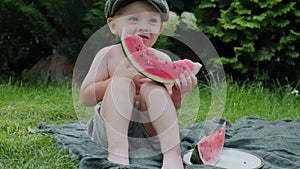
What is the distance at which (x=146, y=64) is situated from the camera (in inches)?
95.7

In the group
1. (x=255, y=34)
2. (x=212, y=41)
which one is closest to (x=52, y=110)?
(x=212, y=41)

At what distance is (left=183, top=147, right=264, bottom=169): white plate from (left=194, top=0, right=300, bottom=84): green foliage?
253cm

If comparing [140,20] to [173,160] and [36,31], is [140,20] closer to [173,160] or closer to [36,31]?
[173,160]

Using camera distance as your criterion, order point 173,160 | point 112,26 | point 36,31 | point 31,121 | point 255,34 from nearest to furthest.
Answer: point 173,160 → point 112,26 → point 31,121 → point 255,34 → point 36,31

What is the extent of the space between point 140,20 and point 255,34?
2831 mm

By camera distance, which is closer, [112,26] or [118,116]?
[118,116]

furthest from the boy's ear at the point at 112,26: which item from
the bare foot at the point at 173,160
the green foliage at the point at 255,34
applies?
the green foliage at the point at 255,34

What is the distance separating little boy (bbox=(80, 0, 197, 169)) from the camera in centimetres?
242

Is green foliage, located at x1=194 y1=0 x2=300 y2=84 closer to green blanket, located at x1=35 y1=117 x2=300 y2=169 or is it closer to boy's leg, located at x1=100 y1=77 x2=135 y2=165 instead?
green blanket, located at x1=35 y1=117 x2=300 y2=169

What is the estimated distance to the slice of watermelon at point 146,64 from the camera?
2410mm

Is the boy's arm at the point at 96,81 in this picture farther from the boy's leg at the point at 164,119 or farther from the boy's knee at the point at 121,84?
the boy's leg at the point at 164,119

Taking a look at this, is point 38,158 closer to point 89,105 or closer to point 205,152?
point 89,105

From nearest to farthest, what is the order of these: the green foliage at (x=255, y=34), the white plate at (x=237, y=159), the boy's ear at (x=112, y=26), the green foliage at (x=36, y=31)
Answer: the white plate at (x=237, y=159)
the boy's ear at (x=112, y=26)
the green foliage at (x=255, y=34)
the green foliage at (x=36, y=31)

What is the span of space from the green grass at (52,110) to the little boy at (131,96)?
0.71ft
